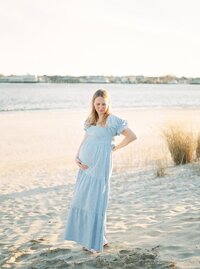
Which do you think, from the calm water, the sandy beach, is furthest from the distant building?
the sandy beach

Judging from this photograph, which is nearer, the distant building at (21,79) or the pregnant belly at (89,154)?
the pregnant belly at (89,154)

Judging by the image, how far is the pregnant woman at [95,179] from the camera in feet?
14.5

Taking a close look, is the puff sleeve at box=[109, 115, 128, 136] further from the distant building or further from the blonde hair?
the distant building

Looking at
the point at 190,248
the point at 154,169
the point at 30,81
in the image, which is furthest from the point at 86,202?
the point at 30,81

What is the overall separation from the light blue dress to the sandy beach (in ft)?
0.71

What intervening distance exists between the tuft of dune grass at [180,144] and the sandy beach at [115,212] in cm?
29

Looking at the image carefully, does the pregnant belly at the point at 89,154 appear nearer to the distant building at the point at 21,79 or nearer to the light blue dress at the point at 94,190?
the light blue dress at the point at 94,190

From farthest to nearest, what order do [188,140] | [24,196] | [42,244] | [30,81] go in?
[30,81]
[188,140]
[24,196]
[42,244]

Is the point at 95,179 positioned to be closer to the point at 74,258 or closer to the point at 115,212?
the point at 74,258

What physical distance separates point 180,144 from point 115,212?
328cm

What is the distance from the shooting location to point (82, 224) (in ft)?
14.7

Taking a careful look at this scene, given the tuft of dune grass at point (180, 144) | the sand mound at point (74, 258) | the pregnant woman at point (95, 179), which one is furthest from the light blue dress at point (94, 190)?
the tuft of dune grass at point (180, 144)

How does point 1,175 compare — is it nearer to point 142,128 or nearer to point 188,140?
point 188,140

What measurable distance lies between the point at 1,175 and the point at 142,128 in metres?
9.50
